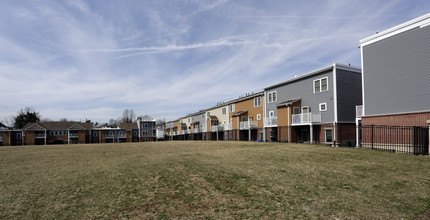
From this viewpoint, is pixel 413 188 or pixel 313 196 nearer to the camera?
pixel 313 196

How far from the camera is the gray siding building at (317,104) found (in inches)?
968

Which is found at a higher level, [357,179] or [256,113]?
[256,113]

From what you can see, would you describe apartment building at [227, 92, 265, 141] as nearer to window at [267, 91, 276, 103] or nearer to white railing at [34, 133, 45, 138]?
window at [267, 91, 276, 103]

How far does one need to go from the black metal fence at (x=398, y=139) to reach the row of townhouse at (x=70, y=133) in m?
70.0

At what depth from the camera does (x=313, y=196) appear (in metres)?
6.80

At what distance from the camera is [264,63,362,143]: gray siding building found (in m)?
24.6

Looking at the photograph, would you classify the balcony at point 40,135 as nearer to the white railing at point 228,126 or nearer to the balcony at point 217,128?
the balcony at point 217,128

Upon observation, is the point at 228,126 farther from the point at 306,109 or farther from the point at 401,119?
the point at 401,119

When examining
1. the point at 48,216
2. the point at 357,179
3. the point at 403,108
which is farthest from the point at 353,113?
the point at 48,216

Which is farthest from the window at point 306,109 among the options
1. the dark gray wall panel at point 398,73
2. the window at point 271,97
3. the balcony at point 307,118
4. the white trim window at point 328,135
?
the dark gray wall panel at point 398,73

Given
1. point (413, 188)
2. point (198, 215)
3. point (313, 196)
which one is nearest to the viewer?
point (198, 215)

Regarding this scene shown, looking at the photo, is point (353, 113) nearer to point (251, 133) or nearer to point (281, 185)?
point (251, 133)

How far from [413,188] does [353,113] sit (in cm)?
2018

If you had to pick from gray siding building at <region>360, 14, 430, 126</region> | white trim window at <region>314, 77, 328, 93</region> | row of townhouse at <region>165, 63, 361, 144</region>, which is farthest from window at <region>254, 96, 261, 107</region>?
gray siding building at <region>360, 14, 430, 126</region>
